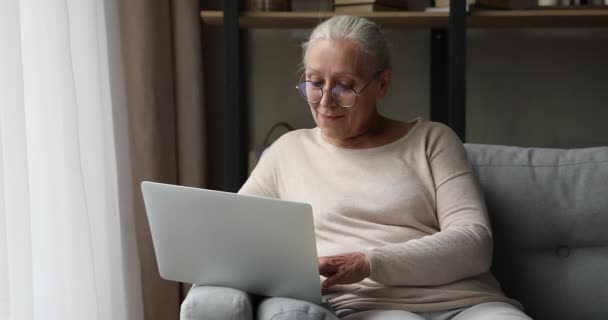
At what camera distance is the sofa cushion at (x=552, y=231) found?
6.63 ft

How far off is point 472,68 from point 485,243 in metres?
1.64

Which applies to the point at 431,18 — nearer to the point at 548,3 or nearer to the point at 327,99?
the point at 548,3

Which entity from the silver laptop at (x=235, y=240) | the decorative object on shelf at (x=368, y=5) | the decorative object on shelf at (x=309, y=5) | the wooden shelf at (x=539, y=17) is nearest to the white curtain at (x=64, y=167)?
the silver laptop at (x=235, y=240)

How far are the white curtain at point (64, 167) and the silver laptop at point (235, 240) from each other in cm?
43

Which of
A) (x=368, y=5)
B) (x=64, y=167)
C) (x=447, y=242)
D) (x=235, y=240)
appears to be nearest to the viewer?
(x=235, y=240)

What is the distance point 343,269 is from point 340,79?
1.53 feet

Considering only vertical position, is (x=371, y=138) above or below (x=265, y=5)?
below

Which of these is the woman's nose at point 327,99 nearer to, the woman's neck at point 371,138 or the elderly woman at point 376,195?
the elderly woman at point 376,195

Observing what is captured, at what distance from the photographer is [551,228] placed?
207 centimetres

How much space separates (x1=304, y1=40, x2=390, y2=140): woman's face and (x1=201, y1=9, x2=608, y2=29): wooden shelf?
35.4 inches

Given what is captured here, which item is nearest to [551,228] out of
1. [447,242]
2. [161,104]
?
[447,242]

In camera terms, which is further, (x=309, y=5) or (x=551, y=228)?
(x=309, y=5)

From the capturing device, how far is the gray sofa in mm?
2020

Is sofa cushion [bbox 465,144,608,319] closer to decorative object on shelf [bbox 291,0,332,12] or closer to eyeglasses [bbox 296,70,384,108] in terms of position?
eyeglasses [bbox 296,70,384,108]
